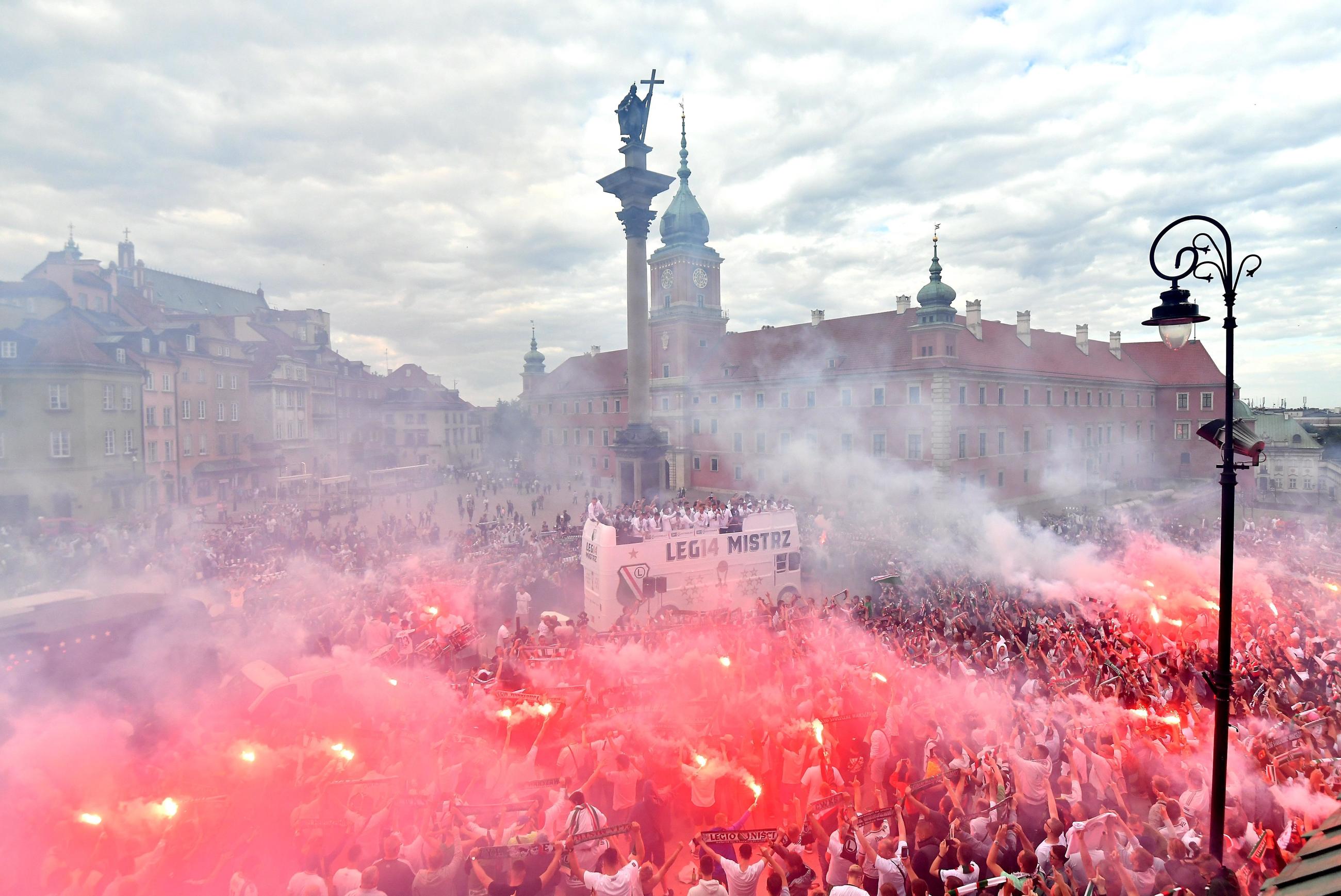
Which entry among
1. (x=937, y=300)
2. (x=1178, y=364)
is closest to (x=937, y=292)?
(x=937, y=300)

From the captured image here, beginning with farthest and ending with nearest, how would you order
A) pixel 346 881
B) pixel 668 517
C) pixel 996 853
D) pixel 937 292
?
pixel 937 292
pixel 668 517
pixel 996 853
pixel 346 881

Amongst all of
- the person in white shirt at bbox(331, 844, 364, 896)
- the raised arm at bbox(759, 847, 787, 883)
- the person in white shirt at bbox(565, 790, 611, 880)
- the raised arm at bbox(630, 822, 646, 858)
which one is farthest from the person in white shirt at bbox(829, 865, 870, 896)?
the person in white shirt at bbox(331, 844, 364, 896)

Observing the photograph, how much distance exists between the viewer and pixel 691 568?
52.6 ft

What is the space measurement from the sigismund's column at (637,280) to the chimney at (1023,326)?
32085 mm

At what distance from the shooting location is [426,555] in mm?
21141

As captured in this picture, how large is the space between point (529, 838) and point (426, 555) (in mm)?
16428

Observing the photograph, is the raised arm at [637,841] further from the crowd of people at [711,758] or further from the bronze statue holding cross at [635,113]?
the bronze statue holding cross at [635,113]

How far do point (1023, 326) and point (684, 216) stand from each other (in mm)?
25454

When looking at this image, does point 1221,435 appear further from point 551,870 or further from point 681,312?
point 681,312

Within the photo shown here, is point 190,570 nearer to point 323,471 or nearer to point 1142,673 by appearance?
point 1142,673

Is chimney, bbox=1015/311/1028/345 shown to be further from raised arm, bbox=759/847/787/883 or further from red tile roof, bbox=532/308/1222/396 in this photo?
raised arm, bbox=759/847/787/883

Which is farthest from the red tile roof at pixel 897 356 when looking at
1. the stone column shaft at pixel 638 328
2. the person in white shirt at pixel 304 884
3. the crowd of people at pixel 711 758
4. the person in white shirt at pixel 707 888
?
the person in white shirt at pixel 304 884

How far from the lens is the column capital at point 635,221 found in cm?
2370

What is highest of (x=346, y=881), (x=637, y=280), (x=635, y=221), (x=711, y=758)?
(x=635, y=221)
